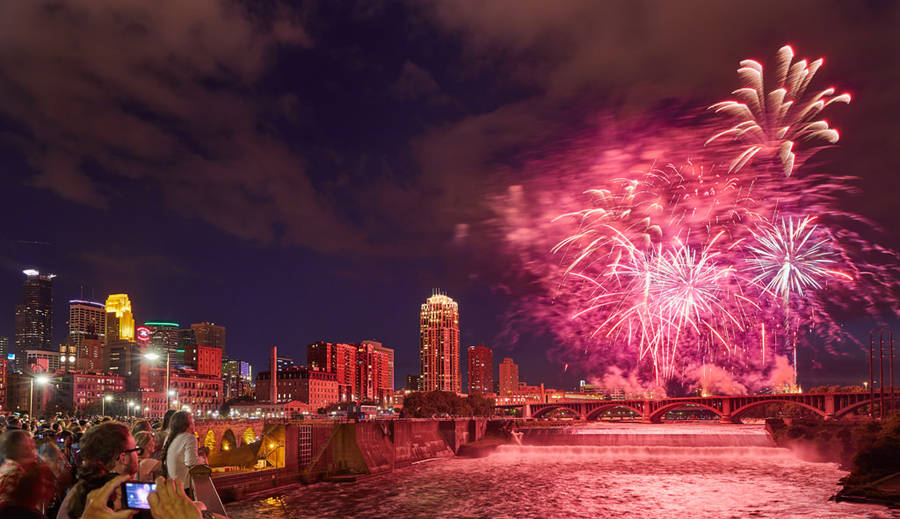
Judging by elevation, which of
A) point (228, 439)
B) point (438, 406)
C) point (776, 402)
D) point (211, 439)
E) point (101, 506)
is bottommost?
point (438, 406)

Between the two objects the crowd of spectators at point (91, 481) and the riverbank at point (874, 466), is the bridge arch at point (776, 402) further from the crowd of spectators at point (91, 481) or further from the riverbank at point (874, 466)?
the crowd of spectators at point (91, 481)

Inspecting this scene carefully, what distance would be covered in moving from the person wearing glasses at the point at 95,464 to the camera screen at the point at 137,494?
1.02 meters

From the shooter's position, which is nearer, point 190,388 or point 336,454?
point 336,454

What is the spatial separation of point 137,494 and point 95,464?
47.8 inches

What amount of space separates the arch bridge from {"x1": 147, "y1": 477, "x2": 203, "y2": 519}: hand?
95935mm

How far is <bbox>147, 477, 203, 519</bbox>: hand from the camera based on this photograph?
4629mm

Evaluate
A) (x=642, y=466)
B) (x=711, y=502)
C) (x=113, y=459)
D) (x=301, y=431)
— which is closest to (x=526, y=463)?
(x=642, y=466)

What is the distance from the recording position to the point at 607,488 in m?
49.6

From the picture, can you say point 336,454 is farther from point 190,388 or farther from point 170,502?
point 190,388

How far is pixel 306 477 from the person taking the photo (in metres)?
53.2

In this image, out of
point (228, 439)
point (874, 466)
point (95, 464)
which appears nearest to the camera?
point (95, 464)

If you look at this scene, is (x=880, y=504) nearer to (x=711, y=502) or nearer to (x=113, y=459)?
(x=711, y=502)

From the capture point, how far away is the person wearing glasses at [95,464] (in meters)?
6.09

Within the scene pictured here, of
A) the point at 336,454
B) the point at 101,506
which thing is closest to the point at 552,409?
the point at 336,454
